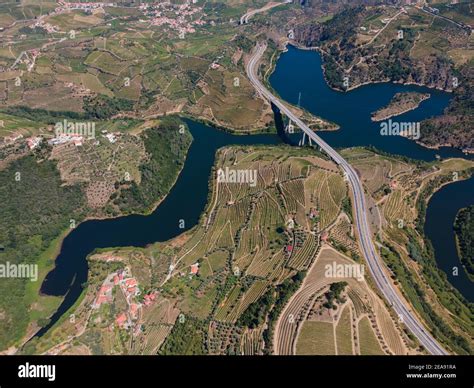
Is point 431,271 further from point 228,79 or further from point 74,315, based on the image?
point 228,79

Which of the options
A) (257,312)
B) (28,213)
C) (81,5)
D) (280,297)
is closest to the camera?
(257,312)

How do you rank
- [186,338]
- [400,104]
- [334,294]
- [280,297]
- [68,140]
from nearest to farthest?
[186,338] < [334,294] < [280,297] < [68,140] < [400,104]

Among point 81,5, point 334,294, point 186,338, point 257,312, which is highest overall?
point 81,5

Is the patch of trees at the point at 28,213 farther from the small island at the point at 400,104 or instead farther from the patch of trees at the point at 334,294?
the small island at the point at 400,104

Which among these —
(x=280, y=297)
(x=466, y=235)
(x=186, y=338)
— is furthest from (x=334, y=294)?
(x=466, y=235)

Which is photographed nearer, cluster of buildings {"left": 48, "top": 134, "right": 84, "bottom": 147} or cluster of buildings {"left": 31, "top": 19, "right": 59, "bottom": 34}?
cluster of buildings {"left": 48, "top": 134, "right": 84, "bottom": 147}

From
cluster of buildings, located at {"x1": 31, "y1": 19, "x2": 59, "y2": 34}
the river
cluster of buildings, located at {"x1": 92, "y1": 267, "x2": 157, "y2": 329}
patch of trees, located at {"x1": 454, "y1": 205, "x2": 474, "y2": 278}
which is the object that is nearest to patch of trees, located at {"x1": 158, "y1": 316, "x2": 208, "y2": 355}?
cluster of buildings, located at {"x1": 92, "y1": 267, "x2": 157, "y2": 329}

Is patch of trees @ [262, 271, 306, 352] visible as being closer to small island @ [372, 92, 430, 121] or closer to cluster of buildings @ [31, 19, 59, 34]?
small island @ [372, 92, 430, 121]

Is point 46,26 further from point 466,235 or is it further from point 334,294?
point 466,235
